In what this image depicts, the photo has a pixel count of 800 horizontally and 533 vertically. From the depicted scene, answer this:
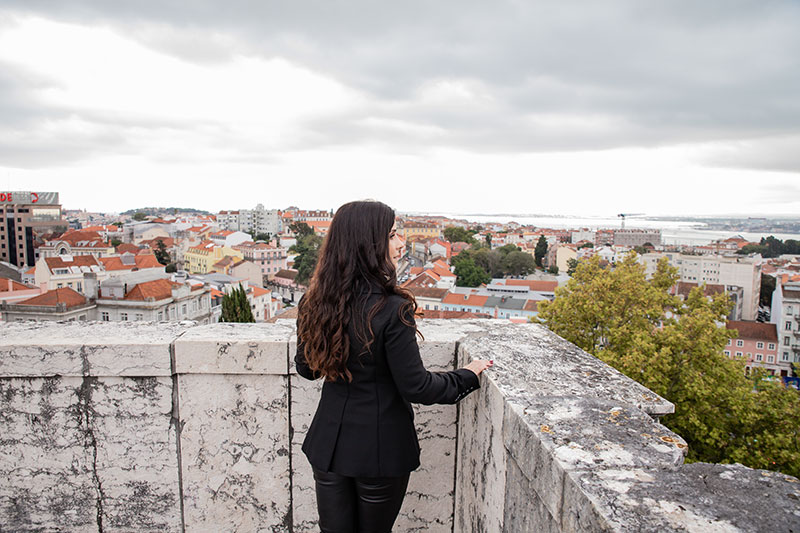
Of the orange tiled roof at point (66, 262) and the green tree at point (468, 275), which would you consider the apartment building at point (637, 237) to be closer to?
the green tree at point (468, 275)

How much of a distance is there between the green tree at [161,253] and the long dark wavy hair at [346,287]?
70.1 m

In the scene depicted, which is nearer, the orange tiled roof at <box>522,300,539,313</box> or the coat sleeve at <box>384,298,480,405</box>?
the coat sleeve at <box>384,298,480,405</box>

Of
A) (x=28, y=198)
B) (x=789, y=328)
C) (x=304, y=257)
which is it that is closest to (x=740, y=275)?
(x=789, y=328)

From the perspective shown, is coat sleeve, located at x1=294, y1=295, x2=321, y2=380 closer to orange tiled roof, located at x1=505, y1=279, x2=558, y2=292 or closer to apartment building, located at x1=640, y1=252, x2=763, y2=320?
orange tiled roof, located at x1=505, y1=279, x2=558, y2=292

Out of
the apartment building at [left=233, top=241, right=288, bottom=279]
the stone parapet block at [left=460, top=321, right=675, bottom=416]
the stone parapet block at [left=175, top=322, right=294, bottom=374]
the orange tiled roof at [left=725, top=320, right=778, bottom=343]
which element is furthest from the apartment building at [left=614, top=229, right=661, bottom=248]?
the stone parapet block at [left=175, top=322, right=294, bottom=374]

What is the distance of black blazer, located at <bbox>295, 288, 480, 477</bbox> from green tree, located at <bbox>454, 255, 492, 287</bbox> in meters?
53.7

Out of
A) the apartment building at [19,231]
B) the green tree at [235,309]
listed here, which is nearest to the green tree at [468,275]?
the green tree at [235,309]

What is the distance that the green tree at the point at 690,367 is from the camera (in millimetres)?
8148

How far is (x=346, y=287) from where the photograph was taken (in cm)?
154

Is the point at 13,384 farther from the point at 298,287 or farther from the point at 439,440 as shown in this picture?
the point at 298,287

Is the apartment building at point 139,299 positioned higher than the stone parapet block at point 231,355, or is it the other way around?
the stone parapet block at point 231,355

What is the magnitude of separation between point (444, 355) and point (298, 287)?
176ft

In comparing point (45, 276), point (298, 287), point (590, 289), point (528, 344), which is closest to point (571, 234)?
point (298, 287)

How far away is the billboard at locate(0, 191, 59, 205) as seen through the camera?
5931 cm
